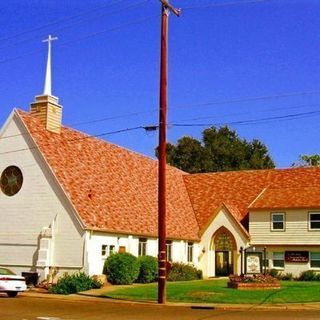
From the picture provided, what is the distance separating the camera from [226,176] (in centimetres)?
5134

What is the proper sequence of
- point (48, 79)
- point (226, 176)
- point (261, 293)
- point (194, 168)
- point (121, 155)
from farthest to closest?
point (194, 168) → point (226, 176) → point (121, 155) → point (48, 79) → point (261, 293)

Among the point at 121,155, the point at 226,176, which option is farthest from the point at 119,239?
the point at 226,176

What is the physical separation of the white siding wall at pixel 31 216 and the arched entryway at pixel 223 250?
48.1ft

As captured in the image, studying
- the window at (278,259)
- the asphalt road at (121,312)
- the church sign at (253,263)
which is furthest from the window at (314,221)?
the asphalt road at (121,312)

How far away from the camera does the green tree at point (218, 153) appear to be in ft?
244

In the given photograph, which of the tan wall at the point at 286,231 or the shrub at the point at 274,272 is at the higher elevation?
the tan wall at the point at 286,231

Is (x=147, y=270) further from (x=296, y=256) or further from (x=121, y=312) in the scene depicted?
(x=121, y=312)

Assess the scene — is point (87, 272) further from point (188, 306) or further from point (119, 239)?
point (188, 306)

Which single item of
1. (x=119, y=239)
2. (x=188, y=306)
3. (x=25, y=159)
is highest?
(x=25, y=159)

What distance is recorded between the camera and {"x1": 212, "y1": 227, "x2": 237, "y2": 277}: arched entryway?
4406 centimetres

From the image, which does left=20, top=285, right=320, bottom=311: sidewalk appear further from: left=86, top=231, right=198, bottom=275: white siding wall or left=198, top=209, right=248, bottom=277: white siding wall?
left=198, top=209, right=248, bottom=277: white siding wall

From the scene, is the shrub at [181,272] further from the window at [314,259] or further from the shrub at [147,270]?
the window at [314,259]

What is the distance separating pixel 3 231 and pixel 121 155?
1145 cm

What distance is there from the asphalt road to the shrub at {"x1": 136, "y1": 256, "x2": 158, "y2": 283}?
→ 1090cm
